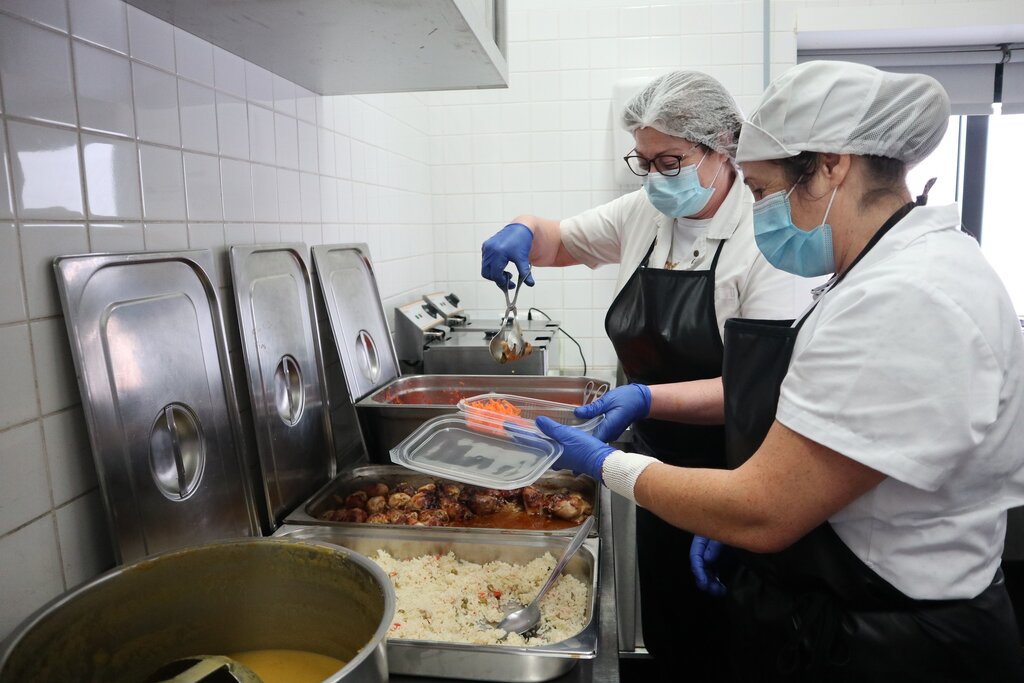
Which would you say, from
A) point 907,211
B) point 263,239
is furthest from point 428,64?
point 907,211

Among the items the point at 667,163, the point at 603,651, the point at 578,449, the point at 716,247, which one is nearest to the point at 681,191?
the point at 667,163

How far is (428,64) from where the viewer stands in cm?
172

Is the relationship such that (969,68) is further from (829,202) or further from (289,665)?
(289,665)

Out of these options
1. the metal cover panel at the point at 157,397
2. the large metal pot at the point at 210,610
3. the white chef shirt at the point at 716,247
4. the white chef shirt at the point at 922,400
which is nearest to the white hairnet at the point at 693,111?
the white chef shirt at the point at 716,247

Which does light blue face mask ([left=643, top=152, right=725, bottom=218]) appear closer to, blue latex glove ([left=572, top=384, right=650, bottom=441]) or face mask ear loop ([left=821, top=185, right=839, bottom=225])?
blue latex glove ([left=572, top=384, right=650, bottom=441])

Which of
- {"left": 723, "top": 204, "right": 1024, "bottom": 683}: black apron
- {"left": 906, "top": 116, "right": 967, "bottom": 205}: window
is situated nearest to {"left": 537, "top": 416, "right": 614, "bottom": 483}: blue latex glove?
{"left": 723, "top": 204, "right": 1024, "bottom": 683}: black apron

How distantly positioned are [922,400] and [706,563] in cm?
73

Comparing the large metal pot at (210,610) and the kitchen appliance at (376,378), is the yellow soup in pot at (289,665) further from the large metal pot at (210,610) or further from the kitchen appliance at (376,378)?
the kitchen appliance at (376,378)

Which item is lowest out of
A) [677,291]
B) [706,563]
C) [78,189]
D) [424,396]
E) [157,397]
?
[706,563]

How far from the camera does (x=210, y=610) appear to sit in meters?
1.07

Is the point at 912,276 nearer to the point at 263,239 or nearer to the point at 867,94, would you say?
the point at 867,94

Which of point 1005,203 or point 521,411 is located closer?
point 521,411

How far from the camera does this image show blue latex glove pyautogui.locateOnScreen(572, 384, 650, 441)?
1.62m

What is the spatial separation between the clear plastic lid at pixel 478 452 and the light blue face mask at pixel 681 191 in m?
0.74
